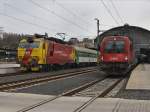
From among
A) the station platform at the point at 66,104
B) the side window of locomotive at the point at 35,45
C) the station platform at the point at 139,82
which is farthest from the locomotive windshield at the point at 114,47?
the station platform at the point at 66,104

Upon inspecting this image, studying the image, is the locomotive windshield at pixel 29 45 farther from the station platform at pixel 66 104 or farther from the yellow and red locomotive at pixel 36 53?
the station platform at pixel 66 104

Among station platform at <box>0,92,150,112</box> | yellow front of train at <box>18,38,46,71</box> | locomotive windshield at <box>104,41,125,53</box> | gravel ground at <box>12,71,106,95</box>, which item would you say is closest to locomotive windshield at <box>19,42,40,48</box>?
yellow front of train at <box>18,38,46,71</box>

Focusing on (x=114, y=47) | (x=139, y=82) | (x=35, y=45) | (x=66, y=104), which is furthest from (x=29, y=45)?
(x=66, y=104)

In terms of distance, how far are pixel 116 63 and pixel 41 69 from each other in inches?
364

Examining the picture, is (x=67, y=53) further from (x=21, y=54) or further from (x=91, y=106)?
(x=91, y=106)

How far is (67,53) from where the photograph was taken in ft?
156

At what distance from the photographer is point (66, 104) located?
42.9 feet

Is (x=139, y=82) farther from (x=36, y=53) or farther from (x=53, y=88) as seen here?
(x=36, y=53)

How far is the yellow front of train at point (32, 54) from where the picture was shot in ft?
121

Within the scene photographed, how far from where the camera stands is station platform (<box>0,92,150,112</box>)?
1195 cm

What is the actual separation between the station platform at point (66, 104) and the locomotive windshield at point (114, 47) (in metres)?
16.8

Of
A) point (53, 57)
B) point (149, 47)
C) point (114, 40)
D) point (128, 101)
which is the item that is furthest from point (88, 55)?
point (128, 101)

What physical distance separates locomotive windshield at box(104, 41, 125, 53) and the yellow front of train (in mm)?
7603

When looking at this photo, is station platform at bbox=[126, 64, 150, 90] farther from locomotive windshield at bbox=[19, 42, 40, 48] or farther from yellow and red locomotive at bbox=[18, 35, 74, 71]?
locomotive windshield at bbox=[19, 42, 40, 48]
